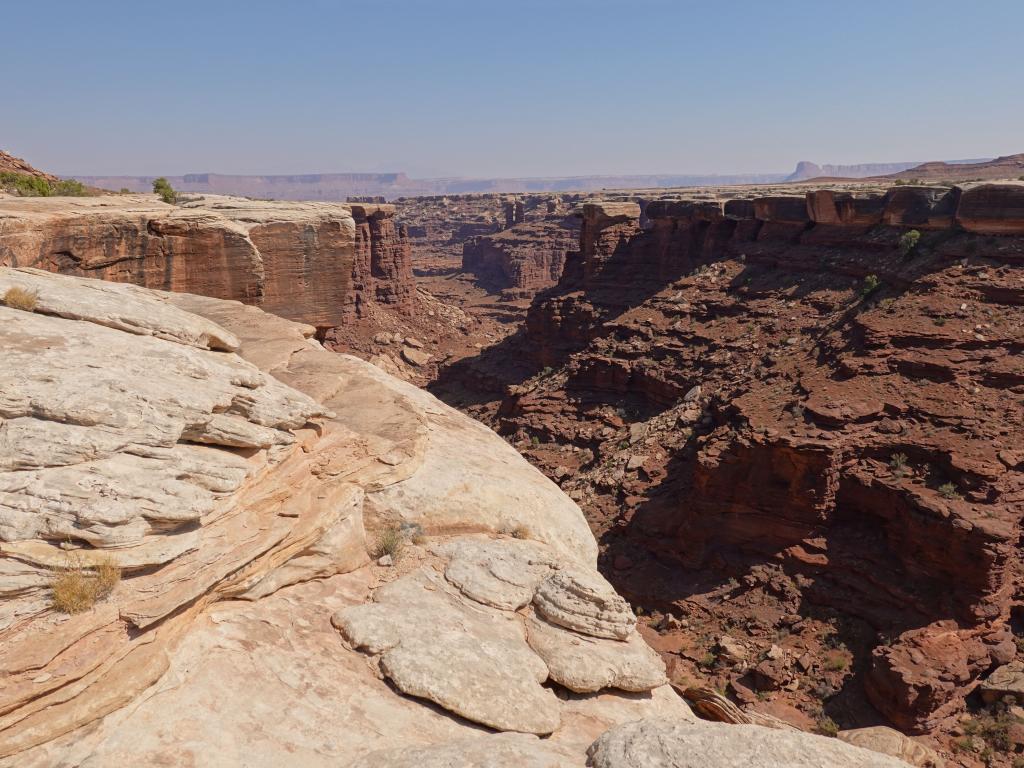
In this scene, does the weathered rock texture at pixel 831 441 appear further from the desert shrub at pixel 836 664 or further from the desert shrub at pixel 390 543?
the desert shrub at pixel 390 543

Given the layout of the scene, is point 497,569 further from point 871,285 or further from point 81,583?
point 871,285

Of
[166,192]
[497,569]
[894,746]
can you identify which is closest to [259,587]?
[497,569]

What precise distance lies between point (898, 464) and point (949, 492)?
5.45ft

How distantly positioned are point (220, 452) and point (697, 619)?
58.0ft

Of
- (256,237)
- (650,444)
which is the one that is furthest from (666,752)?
(650,444)

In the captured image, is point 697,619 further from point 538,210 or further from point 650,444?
point 538,210

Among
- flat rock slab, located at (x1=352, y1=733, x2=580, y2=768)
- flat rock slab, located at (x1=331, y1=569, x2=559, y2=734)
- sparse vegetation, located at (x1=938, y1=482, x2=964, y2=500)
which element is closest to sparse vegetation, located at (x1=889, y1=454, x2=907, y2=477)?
sparse vegetation, located at (x1=938, y1=482, x2=964, y2=500)

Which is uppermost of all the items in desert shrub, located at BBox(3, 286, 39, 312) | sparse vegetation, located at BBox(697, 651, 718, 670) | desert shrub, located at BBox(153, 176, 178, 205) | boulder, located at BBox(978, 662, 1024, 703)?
desert shrub, located at BBox(153, 176, 178, 205)

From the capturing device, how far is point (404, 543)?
26.4ft

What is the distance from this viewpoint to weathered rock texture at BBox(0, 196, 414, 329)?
1041 centimetres

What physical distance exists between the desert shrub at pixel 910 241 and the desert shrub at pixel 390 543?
2614 cm

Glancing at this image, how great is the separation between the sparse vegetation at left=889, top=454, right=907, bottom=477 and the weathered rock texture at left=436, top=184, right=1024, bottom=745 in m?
0.04

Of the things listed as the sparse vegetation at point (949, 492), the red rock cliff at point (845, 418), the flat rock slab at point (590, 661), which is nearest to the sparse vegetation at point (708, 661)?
the red rock cliff at point (845, 418)

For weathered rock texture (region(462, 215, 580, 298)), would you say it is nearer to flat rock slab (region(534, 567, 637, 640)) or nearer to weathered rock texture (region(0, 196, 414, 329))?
weathered rock texture (region(0, 196, 414, 329))
